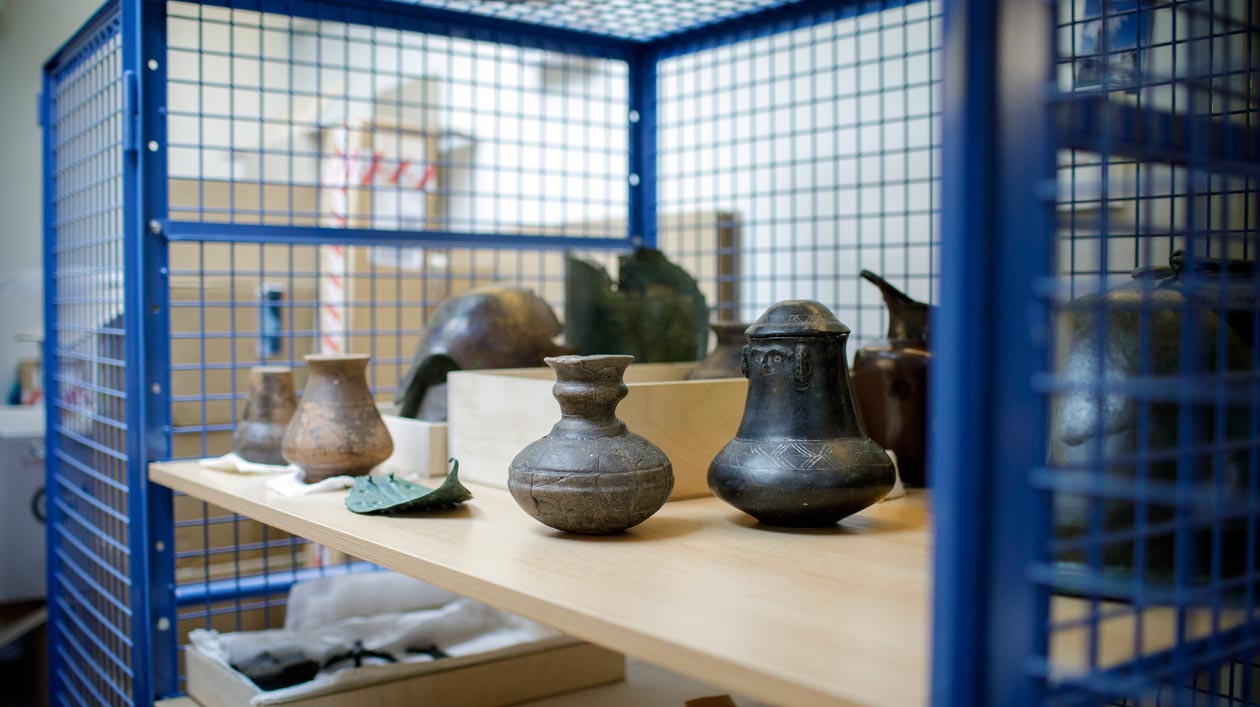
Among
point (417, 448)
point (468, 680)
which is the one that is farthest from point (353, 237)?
point (468, 680)

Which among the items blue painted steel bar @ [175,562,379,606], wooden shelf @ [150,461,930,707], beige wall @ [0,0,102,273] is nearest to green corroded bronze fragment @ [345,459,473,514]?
wooden shelf @ [150,461,930,707]

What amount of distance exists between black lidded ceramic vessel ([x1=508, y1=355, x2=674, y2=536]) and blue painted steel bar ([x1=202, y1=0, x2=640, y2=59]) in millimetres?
1013

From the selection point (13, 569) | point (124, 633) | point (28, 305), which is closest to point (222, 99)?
point (28, 305)

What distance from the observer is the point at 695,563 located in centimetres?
104

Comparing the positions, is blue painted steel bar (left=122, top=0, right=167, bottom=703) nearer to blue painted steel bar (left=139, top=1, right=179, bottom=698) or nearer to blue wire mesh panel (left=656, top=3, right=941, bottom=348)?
blue painted steel bar (left=139, top=1, right=179, bottom=698)

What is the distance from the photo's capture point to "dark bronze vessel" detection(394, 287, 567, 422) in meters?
1.72

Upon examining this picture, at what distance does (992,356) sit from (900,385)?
90cm

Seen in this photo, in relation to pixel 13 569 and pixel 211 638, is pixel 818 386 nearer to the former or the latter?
pixel 211 638

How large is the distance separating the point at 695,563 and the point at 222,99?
468 cm

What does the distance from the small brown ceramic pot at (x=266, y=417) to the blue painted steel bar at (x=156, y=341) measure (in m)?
0.12

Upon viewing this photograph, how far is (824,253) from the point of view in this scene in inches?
111

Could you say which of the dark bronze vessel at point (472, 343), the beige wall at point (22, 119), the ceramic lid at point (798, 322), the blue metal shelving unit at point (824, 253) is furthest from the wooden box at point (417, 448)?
the beige wall at point (22, 119)

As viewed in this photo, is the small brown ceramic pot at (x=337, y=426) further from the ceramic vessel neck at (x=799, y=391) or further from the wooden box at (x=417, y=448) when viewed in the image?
the ceramic vessel neck at (x=799, y=391)

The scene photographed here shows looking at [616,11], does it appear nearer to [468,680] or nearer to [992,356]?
[468,680]
